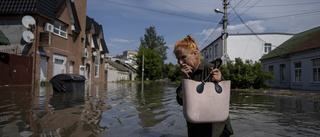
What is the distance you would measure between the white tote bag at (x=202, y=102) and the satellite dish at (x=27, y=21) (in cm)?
1621

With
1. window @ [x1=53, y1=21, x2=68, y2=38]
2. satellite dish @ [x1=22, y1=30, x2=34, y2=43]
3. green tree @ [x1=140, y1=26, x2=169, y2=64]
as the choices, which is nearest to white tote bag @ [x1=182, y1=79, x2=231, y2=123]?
satellite dish @ [x1=22, y1=30, x2=34, y2=43]

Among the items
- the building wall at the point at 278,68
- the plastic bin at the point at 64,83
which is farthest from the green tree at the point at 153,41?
the plastic bin at the point at 64,83

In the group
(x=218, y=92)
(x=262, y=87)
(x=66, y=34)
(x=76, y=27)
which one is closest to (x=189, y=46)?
(x=218, y=92)

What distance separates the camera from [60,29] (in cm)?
1958

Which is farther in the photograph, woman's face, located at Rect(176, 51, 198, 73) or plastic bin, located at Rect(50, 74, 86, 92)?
plastic bin, located at Rect(50, 74, 86, 92)

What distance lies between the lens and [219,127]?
201 centimetres

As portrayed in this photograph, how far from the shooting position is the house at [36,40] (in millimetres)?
14505

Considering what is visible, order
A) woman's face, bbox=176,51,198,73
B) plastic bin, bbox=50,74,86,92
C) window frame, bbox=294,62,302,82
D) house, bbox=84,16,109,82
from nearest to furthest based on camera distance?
woman's face, bbox=176,51,198,73 → plastic bin, bbox=50,74,86,92 → window frame, bbox=294,62,302,82 → house, bbox=84,16,109,82

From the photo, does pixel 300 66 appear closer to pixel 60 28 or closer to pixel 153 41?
pixel 60 28

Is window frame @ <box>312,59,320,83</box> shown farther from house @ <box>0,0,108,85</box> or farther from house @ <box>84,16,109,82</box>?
house @ <box>84,16,109,82</box>

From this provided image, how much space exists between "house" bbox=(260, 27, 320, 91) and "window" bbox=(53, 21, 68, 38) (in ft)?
60.4

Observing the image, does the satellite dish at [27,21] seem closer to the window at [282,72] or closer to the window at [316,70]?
the window at [316,70]

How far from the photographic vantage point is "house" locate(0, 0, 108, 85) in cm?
1451

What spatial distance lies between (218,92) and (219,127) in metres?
0.36
